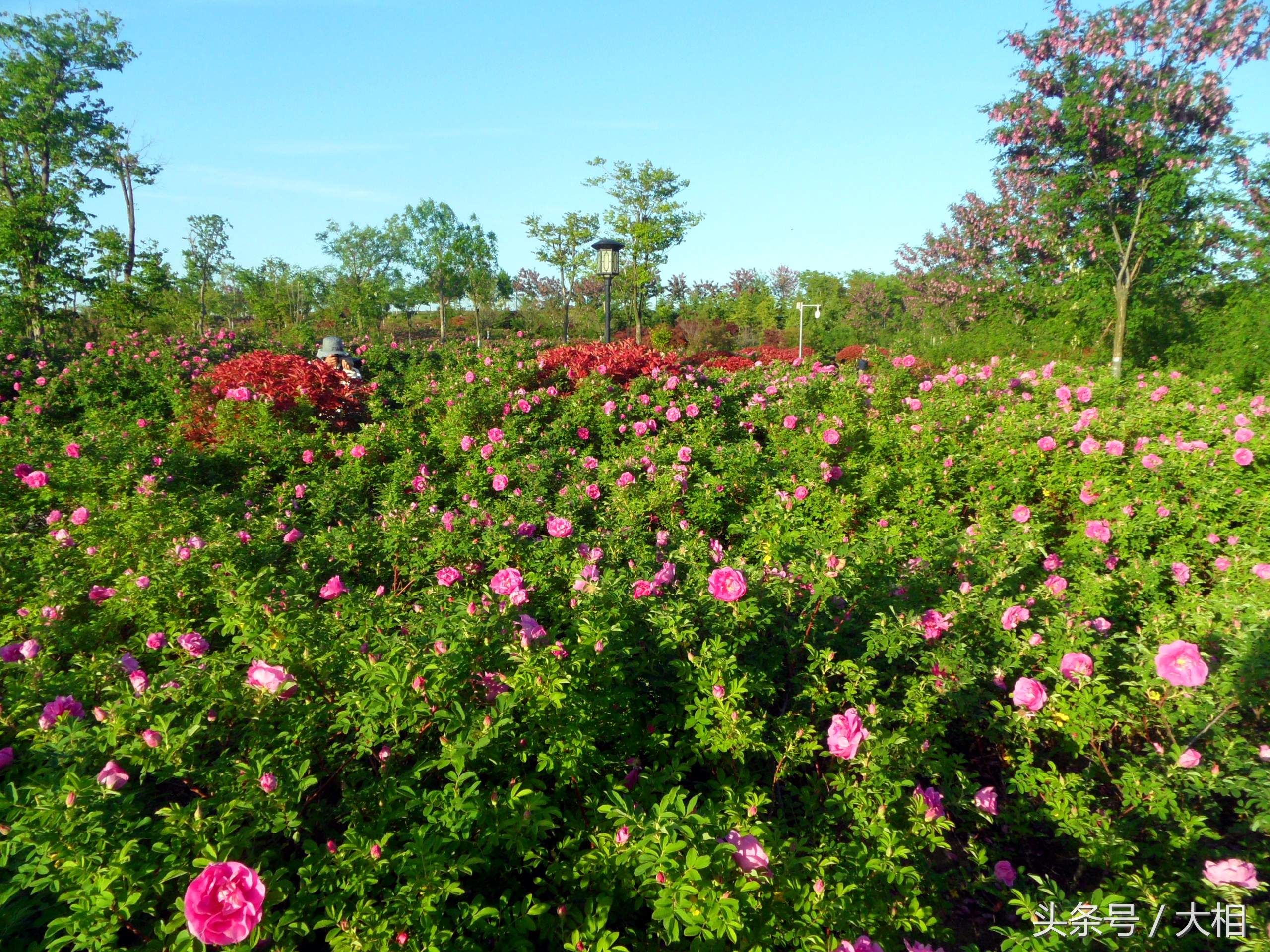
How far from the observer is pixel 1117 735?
7.34ft

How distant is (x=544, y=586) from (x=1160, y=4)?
1247cm

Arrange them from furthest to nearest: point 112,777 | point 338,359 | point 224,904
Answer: point 338,359 → point 112,777 → point 224,904

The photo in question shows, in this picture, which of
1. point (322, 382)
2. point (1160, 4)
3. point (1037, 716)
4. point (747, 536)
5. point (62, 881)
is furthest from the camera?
point (1160, 4)

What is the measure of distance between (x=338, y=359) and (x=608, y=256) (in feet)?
14.3

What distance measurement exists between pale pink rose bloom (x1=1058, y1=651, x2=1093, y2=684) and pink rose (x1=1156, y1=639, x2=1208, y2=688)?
0.54ft

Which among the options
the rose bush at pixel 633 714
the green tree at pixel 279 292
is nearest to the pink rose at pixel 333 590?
the rose bush at pixel 633 714

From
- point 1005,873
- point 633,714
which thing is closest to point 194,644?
point 633,714

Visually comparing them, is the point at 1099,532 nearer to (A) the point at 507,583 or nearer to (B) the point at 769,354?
(A) the point at 507,583

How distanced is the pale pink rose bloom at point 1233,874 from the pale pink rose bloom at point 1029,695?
48 cm

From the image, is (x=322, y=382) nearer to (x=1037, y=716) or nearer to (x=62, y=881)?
(x=62, y=881)

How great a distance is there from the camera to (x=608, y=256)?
10594mm

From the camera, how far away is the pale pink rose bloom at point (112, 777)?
1391 millimetres

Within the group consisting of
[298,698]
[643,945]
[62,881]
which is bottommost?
[643,945]

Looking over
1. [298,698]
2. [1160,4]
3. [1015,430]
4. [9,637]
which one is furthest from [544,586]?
[1160,4]
